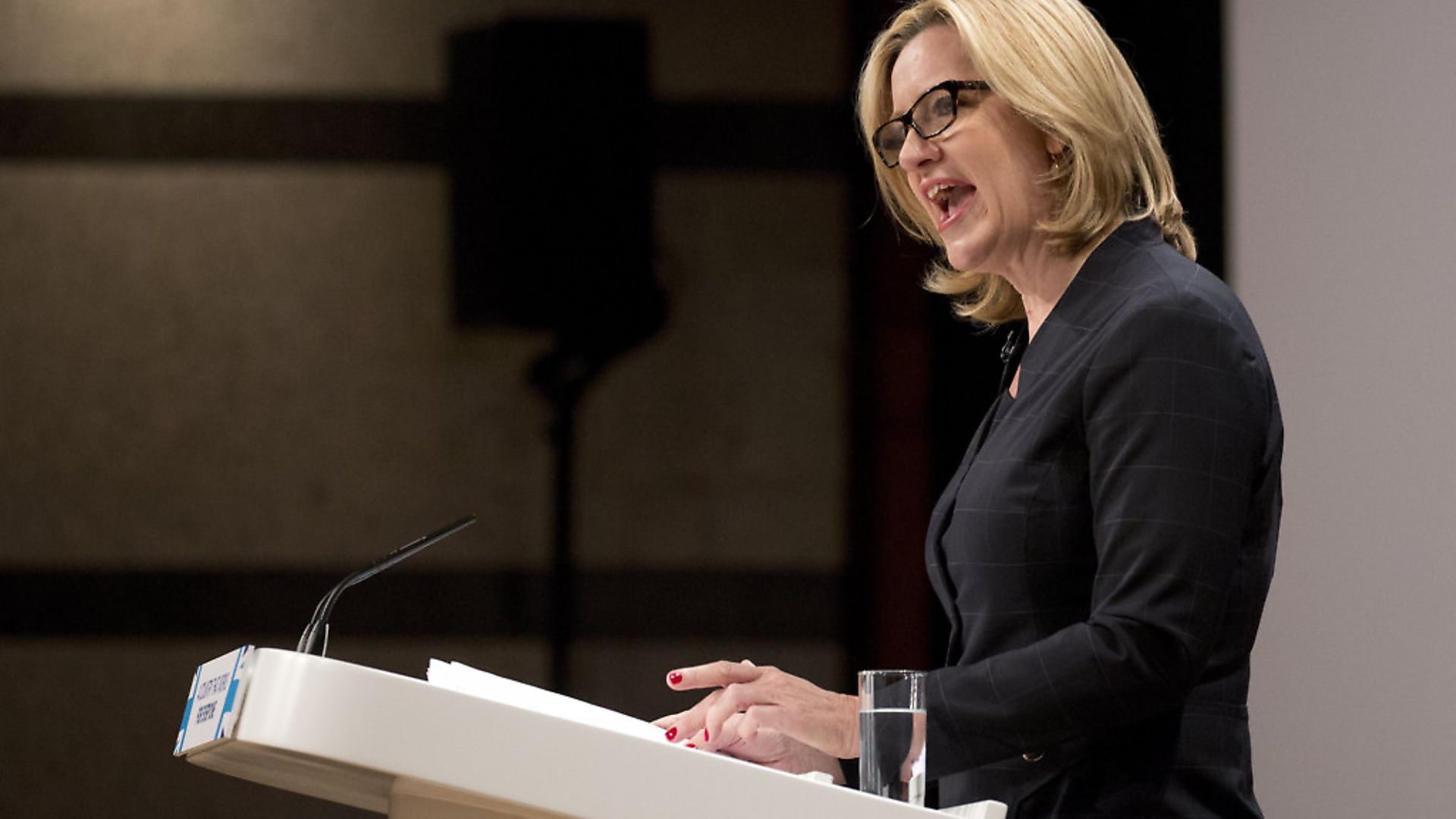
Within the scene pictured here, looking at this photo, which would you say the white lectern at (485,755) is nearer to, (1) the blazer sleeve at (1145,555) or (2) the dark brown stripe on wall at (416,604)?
(1) the blazer sleeve at (1145,555)

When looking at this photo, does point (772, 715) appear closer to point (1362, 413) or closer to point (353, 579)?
point (353, 579)

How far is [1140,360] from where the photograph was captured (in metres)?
1.22

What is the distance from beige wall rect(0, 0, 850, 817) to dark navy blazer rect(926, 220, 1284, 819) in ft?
6.29

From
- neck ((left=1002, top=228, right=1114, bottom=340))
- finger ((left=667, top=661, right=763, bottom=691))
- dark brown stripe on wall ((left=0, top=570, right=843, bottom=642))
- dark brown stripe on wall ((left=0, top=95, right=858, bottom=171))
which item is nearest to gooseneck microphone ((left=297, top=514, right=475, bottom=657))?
finger ((left=667, top=661, right=763, bottom=691))

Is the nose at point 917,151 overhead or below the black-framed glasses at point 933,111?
below

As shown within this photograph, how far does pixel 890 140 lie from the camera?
160cm

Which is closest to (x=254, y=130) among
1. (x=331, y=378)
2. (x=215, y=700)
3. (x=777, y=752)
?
(x=331, y=378)

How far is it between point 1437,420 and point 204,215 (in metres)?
2.30

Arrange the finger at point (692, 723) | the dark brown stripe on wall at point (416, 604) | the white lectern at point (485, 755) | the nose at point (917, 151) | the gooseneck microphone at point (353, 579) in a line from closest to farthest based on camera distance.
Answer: the white lectern at point (485, 755) < the gooseneck microphone at point (353, 579) < the finger at point (692, 723) < the nose at point (917, 151) < the dark brown stripe on wall at point (416, 604)

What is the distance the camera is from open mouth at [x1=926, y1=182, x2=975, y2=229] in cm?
153

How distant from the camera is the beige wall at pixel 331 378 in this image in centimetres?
321

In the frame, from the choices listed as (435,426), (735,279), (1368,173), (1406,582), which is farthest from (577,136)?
(1406,582)

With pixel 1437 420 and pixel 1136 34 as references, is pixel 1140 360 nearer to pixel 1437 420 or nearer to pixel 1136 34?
pixel 1437 420

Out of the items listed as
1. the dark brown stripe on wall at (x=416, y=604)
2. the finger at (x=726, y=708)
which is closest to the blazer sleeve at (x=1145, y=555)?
the finger at (x=726, y=708)
